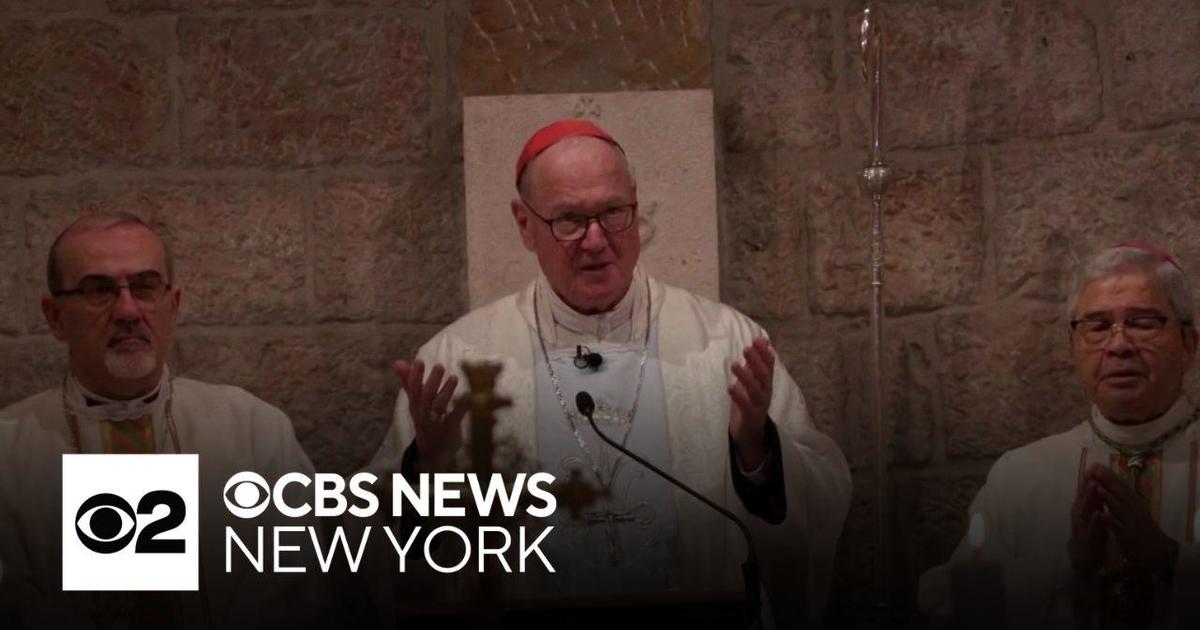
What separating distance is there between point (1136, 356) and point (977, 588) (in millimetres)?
624

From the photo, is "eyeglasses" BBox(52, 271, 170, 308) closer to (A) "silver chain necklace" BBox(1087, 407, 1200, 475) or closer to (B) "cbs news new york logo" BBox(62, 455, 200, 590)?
(B) "cbs news new york logo" BBox(62, 455, 200, 590)

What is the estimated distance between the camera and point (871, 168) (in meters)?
4.83

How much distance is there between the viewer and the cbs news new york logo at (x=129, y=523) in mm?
4574

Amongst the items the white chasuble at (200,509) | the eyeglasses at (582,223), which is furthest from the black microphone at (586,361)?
the white chasuble at (200,509)

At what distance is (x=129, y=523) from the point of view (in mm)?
4594

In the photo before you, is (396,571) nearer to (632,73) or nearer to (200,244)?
(200,244)

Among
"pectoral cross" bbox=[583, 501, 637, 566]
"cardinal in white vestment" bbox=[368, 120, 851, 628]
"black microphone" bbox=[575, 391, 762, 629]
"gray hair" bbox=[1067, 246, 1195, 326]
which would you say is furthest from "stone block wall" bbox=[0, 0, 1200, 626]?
"pectoral cross" bbox=[583, 501, 637, 566]

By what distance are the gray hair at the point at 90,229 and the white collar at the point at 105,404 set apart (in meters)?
0.22

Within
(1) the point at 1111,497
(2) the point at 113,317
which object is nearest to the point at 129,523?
(2) the point at 113,317

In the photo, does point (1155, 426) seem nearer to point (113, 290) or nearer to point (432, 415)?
point (432, 415)

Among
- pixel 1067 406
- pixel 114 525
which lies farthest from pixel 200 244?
pixel 1067 406

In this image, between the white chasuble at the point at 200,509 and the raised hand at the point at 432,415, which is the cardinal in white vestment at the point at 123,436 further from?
the raised hand at the point at 432,415

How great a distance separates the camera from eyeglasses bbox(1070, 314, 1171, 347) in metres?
4.69

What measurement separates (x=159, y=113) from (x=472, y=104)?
2.38ft
